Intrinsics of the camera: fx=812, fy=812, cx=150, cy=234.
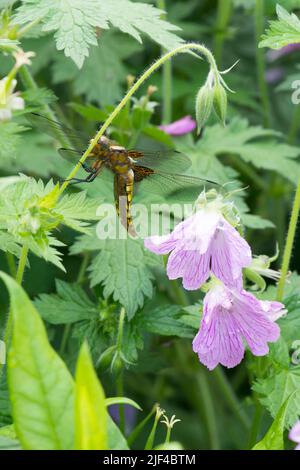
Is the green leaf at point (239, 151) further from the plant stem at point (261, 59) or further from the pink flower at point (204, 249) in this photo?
the pink flower at point (204, 249)

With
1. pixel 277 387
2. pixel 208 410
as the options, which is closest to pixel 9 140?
pixel 277 387

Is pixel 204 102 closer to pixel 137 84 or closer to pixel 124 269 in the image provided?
pixel 137 84

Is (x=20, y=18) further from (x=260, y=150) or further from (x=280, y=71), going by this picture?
(x=280, y=71)

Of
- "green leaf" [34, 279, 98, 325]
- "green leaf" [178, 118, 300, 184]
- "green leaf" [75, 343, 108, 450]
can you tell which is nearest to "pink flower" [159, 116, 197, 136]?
"green leaf" [178, 118, 300, 184]

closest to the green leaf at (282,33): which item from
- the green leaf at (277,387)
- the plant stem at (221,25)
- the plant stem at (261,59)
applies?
the green leaf at (277,387)

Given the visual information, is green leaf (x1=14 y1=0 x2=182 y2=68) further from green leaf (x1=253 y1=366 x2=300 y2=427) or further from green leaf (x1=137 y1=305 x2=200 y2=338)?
green leaf (x1=253 y1=366 x2=300 y2=427)

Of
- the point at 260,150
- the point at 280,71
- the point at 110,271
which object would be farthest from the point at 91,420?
the point at 280,71
